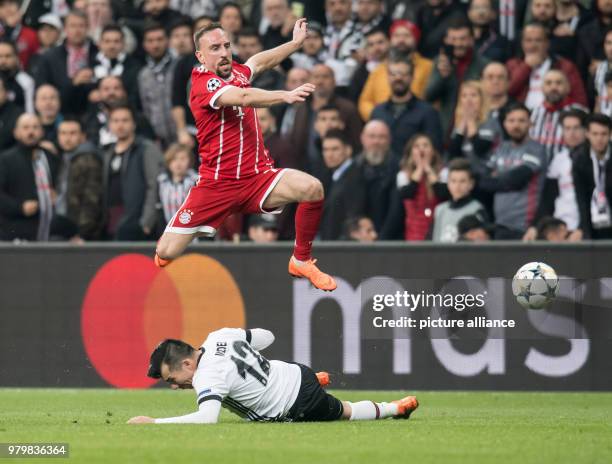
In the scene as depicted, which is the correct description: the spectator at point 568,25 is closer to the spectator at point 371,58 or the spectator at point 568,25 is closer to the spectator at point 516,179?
the spectator at point 516,179

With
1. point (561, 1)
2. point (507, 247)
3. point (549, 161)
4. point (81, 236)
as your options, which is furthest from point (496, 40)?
point (81, 236)

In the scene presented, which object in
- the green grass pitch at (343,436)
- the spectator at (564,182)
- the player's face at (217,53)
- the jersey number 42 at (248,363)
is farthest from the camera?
the spectator at (564,182)

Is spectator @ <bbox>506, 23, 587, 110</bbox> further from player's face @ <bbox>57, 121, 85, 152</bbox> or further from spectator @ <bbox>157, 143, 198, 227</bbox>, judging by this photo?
player's face @ <bbox>57, 121, 85, 152</bbox>

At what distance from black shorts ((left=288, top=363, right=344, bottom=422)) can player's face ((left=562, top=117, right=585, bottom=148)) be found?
19.0ft

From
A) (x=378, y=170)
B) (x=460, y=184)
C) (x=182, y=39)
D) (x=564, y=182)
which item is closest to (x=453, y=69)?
(x=378, y=170)

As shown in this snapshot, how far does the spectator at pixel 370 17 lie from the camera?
17.9m

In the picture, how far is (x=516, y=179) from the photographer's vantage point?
51.2 feet

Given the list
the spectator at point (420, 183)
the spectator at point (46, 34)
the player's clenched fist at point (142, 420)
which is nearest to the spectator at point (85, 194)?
the spectator at point (46, 34)

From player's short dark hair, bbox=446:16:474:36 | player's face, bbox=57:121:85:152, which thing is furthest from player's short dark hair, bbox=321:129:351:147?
player's face, bbox=57:121:85:152

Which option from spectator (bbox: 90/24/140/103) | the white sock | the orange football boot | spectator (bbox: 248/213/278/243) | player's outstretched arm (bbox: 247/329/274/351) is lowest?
the white sock

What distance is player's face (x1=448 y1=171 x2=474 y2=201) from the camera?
1547 cm

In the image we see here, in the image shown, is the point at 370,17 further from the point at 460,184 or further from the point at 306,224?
the point at 306,224

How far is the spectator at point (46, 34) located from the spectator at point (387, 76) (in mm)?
4747

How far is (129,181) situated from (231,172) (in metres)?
4.70
